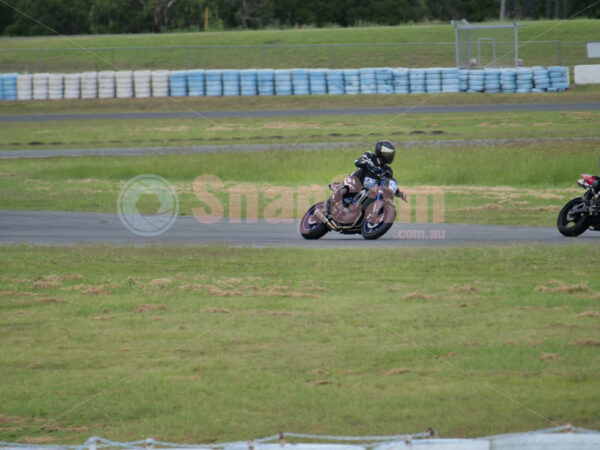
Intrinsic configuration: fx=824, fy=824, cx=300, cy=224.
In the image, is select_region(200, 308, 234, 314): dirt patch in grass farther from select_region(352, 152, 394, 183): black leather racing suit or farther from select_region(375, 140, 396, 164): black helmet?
select_region(375, 140, 396, 164): black helmet

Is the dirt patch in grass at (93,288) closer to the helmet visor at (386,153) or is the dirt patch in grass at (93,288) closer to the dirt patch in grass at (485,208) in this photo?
the helmet visor at (386,153)

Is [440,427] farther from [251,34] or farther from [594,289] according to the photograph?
[251,34]

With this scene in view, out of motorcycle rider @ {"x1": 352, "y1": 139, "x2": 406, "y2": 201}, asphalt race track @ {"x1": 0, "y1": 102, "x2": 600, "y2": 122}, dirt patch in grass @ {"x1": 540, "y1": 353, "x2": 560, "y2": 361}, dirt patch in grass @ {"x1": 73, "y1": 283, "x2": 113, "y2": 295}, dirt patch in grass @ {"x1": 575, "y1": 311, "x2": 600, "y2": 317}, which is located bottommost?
dirt patch in grass @ {"x1": 540, "y1": 353, "x2": 560, "y2": 361}

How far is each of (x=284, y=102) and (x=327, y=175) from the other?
64.2 feet

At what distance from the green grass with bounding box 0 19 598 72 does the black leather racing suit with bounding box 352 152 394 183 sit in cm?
3507

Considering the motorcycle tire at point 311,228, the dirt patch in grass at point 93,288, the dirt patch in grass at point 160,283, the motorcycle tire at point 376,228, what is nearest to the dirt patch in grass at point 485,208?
the motorcycle tire at point 376,228

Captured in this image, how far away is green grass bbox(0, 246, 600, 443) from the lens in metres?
8.61

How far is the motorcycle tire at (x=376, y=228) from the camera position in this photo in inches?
640

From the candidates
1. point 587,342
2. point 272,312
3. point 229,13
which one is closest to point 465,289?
point 587,342

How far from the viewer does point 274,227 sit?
1958 centimetres

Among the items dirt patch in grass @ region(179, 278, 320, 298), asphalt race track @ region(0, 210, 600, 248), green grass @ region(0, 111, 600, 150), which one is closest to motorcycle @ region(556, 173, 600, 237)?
asphalt race track @ region(0, 210, 600, 248)

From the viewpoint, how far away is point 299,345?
1081cm

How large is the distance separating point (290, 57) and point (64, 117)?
16.6 metres

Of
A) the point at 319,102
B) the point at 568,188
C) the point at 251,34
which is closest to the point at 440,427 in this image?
the point at 568,188
